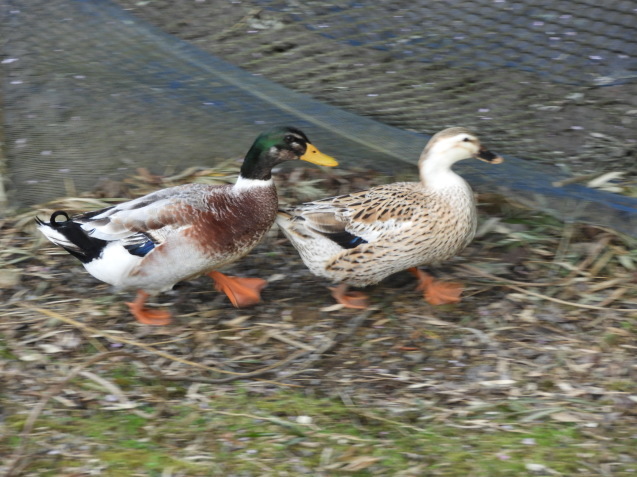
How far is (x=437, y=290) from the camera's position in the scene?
4246 millimetres

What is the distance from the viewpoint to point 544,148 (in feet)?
16.5

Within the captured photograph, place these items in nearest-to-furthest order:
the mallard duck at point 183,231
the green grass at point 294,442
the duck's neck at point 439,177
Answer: the green grass at point 294,442 < the mallard duck at point 183,231 < the duck's neck at point 439,177

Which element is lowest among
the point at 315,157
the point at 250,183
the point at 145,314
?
the point at 145,314

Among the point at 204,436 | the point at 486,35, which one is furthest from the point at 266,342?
the point at 486,35

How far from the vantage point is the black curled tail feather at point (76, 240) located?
4109mm

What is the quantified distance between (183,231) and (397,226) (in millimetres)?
954

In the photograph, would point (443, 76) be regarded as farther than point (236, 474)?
Yes

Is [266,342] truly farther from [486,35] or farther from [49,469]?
[486,35]

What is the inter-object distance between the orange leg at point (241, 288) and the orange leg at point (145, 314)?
295 mm

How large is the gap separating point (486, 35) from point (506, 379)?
217 centimetres

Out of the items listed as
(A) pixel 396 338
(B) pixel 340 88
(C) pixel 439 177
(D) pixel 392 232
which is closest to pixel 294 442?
(A) pixel 396 338

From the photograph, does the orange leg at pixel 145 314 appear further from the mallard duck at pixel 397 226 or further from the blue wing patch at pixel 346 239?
the blue wing patch at pixel 346 239

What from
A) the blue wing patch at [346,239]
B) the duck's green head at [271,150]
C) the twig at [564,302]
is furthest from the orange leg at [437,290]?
the duck's green head at [271,150]

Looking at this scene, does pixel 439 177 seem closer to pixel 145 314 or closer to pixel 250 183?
pixel 250 183
